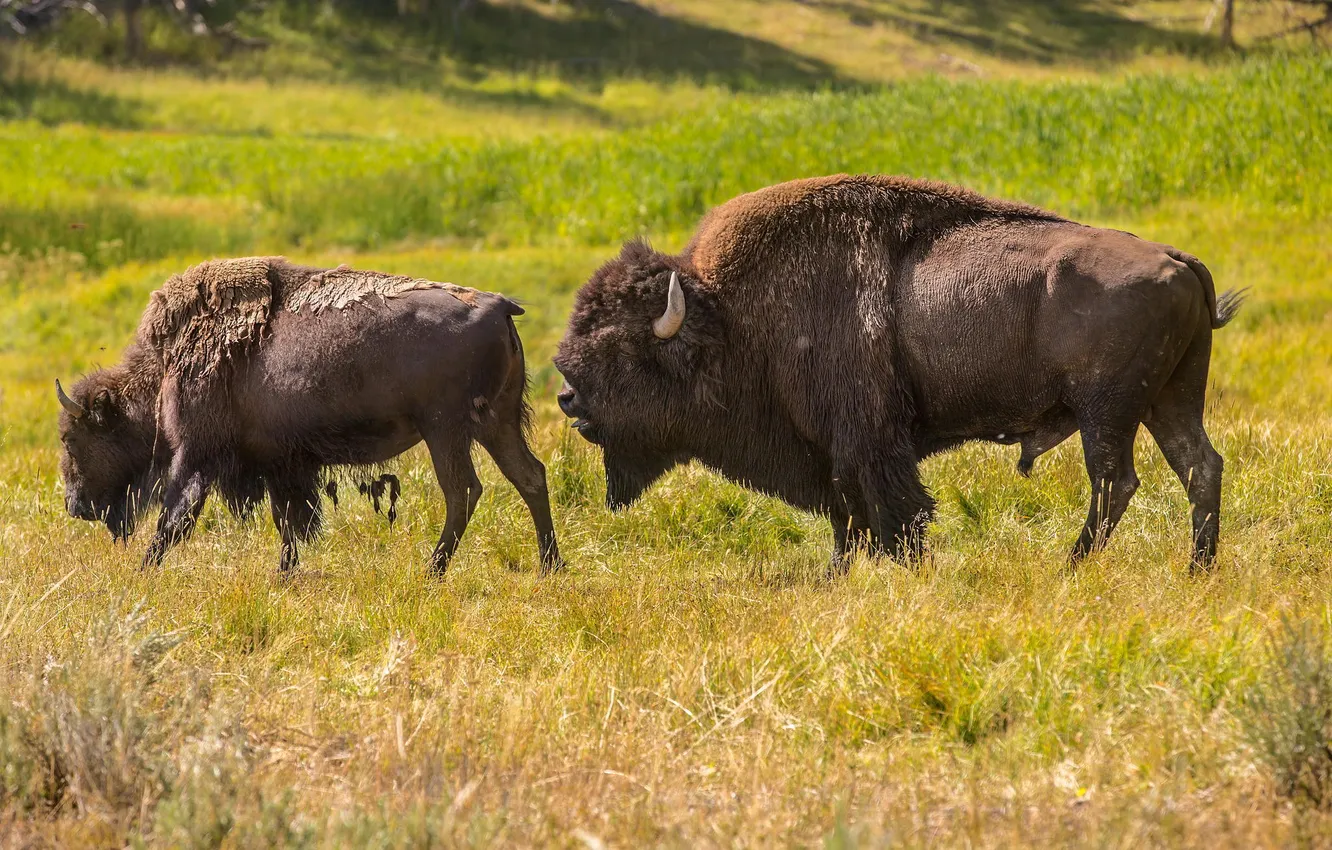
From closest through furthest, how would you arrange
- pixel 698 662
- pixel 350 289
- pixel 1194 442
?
pixel 698 662
pixel 1194 442
pixel 350 289

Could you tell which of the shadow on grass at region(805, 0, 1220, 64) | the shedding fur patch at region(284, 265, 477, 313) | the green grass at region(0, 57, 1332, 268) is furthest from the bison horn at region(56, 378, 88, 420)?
the shadow on grass at region(805, 0, 1220, 64)

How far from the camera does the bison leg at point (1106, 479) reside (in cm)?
657

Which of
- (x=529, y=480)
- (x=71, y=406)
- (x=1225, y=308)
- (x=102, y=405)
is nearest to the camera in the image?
(x=1225, y=308)

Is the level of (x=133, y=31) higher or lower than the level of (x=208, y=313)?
lower

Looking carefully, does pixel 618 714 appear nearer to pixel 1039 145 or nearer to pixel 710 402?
pixel 710 402

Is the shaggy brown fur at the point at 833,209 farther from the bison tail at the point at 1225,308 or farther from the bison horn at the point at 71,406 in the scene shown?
the bison horn at the point at 71,406

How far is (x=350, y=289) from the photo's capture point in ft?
24.5

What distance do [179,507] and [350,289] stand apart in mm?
1514

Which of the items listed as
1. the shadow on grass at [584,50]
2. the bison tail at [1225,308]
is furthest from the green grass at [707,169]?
the shadow on grass at [584,50]

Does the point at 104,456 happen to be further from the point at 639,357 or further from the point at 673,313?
the point at 673,313

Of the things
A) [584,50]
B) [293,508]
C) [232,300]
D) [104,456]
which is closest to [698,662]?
[293,508]

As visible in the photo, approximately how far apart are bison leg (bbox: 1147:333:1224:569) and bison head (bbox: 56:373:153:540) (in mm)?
5761

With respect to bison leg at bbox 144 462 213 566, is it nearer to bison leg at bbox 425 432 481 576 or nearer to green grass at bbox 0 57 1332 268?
bison leg at bbox 425 432 481 576

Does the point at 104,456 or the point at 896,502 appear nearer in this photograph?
the point at 896,502
